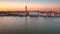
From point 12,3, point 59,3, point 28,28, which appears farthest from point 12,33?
point 59,3

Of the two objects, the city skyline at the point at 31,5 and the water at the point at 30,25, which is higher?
the city skyline at the point at 31,5

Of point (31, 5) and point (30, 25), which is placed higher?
point (31, 5)

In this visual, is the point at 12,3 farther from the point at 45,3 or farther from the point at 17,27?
the point at 45,3

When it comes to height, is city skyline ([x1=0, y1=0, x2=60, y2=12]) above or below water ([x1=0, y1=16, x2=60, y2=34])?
above
